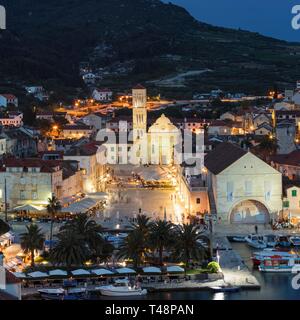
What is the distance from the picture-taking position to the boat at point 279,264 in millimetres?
21062

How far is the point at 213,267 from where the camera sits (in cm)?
1995

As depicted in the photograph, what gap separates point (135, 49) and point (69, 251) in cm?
9536

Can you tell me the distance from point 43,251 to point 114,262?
2426 millimetres

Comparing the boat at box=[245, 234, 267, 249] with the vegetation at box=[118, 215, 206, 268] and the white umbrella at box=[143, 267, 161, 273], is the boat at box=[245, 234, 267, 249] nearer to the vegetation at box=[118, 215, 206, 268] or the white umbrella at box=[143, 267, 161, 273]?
the vegetation at box=[118, 215, 206, 268]

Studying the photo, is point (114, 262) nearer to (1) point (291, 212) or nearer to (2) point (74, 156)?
(1) point (291, 212)

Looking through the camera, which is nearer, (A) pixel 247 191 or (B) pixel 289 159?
(A) pixel 247 191

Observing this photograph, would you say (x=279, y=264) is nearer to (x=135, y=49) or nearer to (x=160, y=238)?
(x=160, y=238)

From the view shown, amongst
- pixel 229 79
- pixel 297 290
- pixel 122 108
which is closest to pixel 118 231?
pixel 297 290

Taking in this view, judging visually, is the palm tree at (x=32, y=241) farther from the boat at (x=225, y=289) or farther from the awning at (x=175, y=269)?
the boat at (x=225, y=289)

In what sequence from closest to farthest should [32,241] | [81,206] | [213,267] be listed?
[213,267], [32,241], [81,206]

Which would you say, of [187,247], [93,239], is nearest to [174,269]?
A: [187,247]

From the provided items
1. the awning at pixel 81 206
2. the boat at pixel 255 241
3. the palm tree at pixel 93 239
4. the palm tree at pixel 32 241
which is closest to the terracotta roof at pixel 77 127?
the awning at pixel 81 206

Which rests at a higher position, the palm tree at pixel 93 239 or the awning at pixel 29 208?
the awning at pixel 29 208

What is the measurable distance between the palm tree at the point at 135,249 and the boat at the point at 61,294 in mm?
2283
